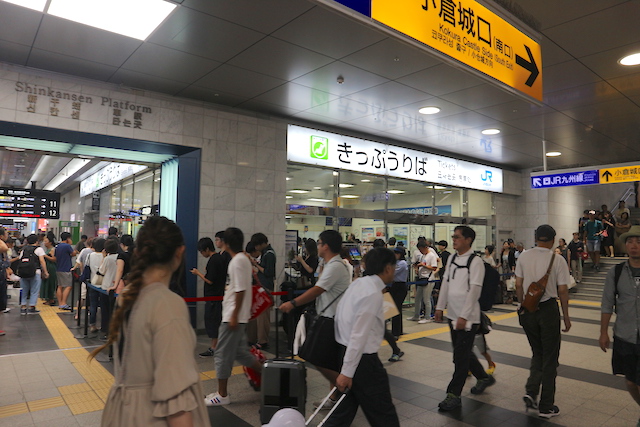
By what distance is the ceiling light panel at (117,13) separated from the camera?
423 centimetres

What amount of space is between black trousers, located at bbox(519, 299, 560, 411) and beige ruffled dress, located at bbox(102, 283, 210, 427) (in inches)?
135

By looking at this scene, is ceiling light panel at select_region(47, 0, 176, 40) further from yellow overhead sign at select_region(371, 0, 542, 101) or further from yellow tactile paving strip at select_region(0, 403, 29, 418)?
yellow tactile paving strip at select_region(0, 403, 29, 418)

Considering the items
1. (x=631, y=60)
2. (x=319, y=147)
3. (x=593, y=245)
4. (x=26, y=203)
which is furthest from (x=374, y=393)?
(x=26, y=203)

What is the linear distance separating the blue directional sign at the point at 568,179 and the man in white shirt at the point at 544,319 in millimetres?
5726

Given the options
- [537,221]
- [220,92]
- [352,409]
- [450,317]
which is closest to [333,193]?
[220,92]

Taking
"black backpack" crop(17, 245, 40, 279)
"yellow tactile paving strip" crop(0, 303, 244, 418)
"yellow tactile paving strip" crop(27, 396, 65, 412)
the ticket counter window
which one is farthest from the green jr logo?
"black backpack" crop(17, 245, 40, 279)

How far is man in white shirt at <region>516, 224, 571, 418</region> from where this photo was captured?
3752 mm

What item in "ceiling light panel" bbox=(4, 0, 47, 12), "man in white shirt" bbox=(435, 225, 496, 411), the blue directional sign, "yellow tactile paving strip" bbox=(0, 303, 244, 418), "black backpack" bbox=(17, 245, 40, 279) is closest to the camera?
"man in white shirt" bbox=(435, 225, 496, 411)

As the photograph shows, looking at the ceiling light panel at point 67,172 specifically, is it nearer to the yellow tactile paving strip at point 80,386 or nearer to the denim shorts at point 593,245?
the yellow tactile paving strip at point 80,386

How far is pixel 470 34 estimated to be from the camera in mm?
3139

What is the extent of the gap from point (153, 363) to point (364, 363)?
58.8 inches

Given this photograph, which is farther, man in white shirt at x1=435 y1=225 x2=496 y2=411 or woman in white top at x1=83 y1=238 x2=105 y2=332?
woman in white top at x1=83 y1=238 x2=105 y2=332

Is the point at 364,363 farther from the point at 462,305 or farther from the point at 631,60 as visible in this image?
the point at 631,60

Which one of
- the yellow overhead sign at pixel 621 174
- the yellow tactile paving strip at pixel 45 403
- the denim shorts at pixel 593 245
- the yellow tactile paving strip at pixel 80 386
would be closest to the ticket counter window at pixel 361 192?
the yellow tactile paving strip at pixel 80 386
